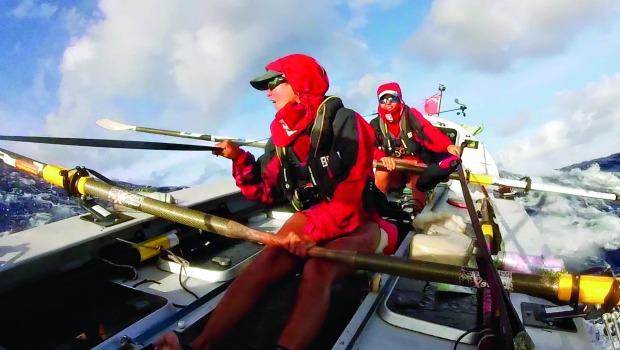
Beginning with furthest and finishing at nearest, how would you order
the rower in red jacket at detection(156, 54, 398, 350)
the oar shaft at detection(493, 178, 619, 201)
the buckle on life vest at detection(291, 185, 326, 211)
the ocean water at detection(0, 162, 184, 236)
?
the ocean water at detection(0, 162, 184, 236), the oar shaft at detection(493, 178, 619, 201), the buckle on life vest at detection(291, 185, 326, 211), the rower in red jacket at detection(156, 54, 398, 350)

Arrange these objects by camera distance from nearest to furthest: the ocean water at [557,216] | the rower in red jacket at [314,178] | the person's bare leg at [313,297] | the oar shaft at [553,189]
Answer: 1. the person's bare leg at [313,297]
2. the rower in red jacket at [314,178]
3. the oar shaft at [553,189]
4. the ocean water at [557,216]

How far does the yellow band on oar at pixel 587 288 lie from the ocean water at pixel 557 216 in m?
4.78

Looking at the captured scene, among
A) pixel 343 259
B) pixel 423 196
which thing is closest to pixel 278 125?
pixel 343 259

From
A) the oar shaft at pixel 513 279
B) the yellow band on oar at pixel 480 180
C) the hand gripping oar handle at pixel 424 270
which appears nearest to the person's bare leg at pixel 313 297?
the hand gripping oar handle at pixel 424 270

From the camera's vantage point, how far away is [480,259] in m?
1.96

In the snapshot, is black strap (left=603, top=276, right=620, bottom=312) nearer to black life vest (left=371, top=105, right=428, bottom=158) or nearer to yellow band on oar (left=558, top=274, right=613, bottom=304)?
yellow band on oar (left=558, top=274, right=613, bottom=304)

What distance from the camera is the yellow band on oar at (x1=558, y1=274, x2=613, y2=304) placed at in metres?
1.91

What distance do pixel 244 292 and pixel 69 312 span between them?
4.53 ft

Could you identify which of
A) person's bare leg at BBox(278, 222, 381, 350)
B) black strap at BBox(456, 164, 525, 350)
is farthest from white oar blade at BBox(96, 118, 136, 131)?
black strap at BBox(456, 164, 525, 350)

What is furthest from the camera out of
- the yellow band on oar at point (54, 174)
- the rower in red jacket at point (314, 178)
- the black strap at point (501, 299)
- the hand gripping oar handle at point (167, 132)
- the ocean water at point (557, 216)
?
the ocean water at point (557, 216)

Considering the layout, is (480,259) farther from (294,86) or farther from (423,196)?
(423,196)

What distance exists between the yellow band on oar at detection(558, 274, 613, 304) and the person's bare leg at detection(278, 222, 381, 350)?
3.43 ft

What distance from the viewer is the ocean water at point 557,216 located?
7.43 metres

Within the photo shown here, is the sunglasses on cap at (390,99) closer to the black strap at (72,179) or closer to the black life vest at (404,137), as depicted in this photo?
the black life vest at (404,137)
